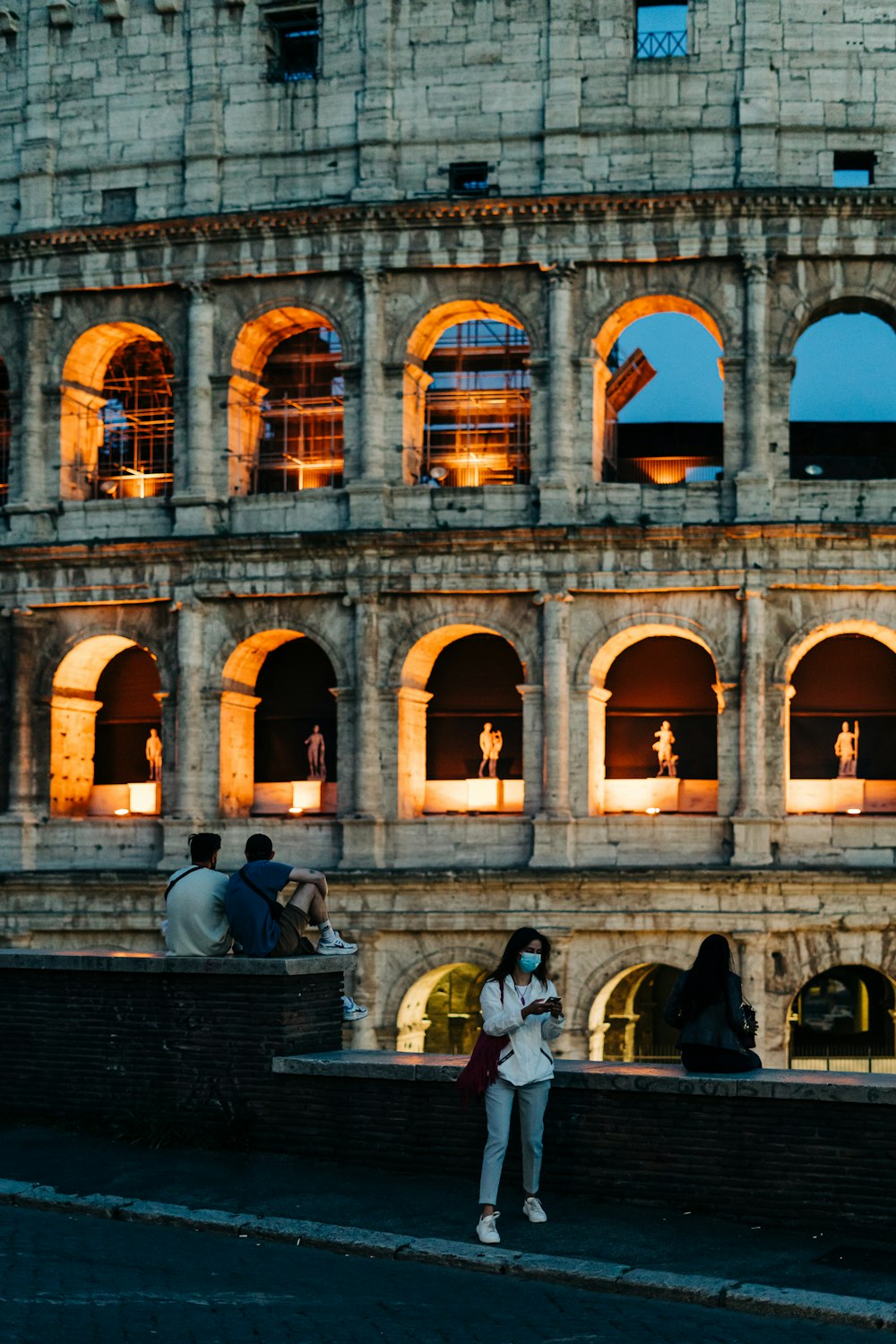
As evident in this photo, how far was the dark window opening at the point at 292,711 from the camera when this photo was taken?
32156 mm

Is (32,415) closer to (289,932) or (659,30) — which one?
(659,30)

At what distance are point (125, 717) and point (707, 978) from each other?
2132 cm

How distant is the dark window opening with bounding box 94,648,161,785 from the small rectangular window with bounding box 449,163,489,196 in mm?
9960

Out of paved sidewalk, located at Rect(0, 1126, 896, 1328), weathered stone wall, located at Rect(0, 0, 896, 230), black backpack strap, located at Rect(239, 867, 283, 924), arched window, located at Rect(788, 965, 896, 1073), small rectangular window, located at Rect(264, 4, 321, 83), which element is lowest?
arched window, located at Rect(788, 965, 896, 1073)

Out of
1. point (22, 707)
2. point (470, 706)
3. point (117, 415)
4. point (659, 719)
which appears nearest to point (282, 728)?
point (470, 706)

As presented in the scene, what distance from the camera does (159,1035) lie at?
15.8m

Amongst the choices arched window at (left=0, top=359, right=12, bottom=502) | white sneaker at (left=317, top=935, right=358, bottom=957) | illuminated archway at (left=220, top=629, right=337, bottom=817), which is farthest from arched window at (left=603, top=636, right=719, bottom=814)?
white sneaker at (left=317, top=935, right=358, bottom=957)

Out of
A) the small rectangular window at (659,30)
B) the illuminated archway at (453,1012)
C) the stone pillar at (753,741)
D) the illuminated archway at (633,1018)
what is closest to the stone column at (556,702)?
the stone pillar at (753,741)

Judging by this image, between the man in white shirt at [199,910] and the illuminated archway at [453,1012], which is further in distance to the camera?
the illuminated archway at [453,1012]

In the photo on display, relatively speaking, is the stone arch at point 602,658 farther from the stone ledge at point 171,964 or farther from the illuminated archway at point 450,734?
the stone ledge at point 171,964

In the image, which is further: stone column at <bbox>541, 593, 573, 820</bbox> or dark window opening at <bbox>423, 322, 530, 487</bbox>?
dark window opening at <bbox>423, 322, 530, 487</bbox>

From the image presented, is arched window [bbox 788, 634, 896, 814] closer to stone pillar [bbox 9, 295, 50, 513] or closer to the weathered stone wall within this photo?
the weathered stone wall

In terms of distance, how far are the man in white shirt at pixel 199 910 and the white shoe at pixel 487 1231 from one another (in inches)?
164

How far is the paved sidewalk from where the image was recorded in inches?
451
